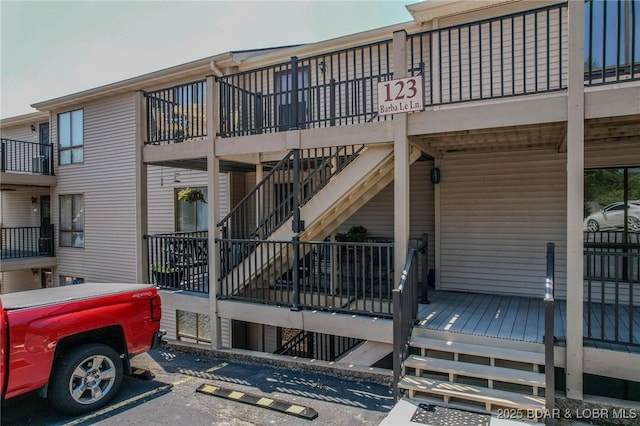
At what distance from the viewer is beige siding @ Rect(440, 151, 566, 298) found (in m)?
6.53

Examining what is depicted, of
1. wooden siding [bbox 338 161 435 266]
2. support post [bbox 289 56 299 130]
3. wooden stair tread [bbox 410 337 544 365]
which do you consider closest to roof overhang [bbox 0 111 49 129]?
support post [bbox 289 56 299 130]

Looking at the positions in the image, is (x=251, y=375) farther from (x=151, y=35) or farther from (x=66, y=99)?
(x=66, y=99)

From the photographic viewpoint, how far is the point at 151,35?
28.2 feet

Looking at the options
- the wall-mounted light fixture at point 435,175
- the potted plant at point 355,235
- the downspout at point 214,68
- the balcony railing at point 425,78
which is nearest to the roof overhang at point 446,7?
the balcony railing at point 425,78

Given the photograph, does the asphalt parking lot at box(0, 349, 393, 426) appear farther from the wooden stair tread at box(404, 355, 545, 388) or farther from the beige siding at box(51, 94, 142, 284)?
the beige siding at box(51, 94, 142, 284)

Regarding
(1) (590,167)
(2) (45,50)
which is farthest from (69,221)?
(1) (590,167)

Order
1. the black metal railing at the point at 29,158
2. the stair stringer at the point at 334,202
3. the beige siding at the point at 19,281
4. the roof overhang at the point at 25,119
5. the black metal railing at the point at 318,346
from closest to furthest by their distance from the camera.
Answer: the stair stringer at the point at 334,202, the black metal railing at the point at 318,346, the black metal railing at the point at 29,158, the roof overhang at the point at 25,119, the beige siding at the point at 19,281

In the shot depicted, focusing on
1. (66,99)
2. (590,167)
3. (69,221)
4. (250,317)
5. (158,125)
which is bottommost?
(250,317)

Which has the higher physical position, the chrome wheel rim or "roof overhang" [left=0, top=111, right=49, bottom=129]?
"roof overhang" [left=0, top=111, right=49, bottom=129]

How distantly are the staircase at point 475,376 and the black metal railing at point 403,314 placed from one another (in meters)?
0.13

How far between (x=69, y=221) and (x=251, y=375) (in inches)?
477

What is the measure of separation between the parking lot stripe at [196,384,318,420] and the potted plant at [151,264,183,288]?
9.30 ft

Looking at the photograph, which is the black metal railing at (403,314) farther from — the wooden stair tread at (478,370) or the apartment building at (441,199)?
the wooden stair tread at (478,370)

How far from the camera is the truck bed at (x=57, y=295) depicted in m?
3.89
